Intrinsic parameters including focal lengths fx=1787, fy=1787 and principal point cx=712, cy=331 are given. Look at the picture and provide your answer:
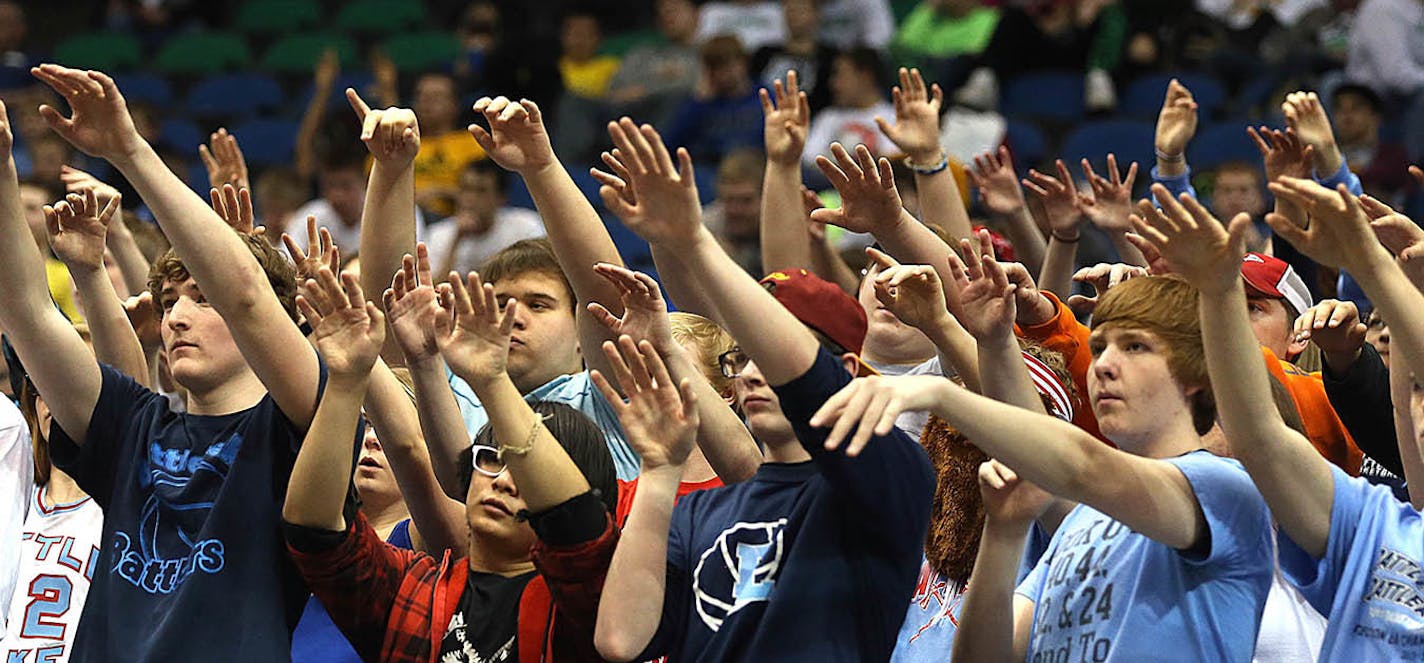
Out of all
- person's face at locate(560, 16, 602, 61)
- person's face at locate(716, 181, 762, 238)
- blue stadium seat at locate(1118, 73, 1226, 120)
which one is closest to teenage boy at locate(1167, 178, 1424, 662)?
person's face at locate(716, 181, 762, 238)

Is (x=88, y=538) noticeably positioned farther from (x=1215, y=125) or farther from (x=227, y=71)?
(x=227, y=71)

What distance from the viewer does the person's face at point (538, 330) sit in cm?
394

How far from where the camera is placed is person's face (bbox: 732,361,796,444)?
3.01m

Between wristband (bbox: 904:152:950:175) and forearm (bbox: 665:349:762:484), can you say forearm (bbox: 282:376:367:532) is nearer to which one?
forearm (bbox: 665:349:762:484)

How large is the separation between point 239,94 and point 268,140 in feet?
2.98

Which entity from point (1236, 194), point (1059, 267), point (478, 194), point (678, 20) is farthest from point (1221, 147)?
point (1059, 267)

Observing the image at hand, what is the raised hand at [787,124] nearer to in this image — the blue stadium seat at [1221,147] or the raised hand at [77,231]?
the raised hand at [77,231]

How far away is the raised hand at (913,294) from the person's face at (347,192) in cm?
452

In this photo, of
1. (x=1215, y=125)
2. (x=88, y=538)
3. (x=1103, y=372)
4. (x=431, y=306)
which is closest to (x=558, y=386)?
(x=431, y=306)

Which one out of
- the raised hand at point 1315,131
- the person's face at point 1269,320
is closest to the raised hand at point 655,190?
the person's face at point 1269,320

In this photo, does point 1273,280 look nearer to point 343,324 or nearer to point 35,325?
point 343,324

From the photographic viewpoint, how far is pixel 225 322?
122 inches

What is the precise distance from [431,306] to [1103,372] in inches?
46.2

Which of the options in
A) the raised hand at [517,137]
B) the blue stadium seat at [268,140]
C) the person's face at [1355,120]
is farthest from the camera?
the blue stadium seat at [268,140]
